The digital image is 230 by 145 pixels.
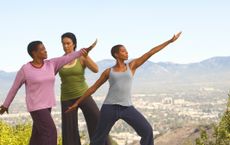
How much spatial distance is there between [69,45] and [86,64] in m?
0.60

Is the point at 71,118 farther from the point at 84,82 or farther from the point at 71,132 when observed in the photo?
the point at 84,82

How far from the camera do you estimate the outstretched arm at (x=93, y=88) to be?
31.3 feet

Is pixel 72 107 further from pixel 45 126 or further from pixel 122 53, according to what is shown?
pixel 122 53

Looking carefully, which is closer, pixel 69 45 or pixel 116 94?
pixel 116 94

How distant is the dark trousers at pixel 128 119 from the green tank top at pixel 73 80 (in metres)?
0.87

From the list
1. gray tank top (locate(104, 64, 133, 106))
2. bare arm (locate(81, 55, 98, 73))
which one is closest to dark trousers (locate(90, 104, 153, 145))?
gray tank top (locate(104, 64, 133, 106))

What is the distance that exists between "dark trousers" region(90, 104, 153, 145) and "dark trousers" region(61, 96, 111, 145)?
76 centimetres

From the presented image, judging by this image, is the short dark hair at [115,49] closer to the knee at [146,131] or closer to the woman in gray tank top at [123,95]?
the woman in gray tank top at [123,95]

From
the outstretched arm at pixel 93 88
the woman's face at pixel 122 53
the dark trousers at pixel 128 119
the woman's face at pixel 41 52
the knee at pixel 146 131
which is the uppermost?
the woman's face at pixel 41 52

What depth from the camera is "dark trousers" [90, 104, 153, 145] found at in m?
9.40

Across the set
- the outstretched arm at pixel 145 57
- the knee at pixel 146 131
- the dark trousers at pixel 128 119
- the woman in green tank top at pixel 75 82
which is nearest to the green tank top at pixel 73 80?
the woman in green tank top at pixel 75 82

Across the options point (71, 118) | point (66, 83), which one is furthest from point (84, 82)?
point (71, 118)

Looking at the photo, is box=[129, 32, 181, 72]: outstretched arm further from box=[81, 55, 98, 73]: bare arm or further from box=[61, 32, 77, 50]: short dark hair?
box=[61, 32, 77, 50]: short dark hair

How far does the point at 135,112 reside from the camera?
31.0 ft
